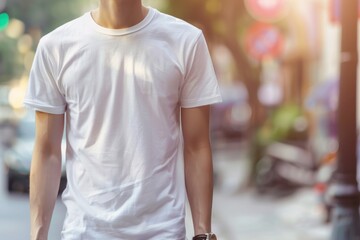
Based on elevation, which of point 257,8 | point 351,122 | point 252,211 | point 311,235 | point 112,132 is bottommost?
point 252,211

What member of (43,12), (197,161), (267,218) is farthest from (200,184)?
(43,12)

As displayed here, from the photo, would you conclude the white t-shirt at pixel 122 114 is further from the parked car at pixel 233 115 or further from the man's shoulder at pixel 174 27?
the parked car at pixel 233 115

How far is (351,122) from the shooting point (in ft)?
28.5

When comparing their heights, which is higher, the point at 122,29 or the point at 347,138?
the point at 122,29

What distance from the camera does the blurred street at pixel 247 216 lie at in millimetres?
14938

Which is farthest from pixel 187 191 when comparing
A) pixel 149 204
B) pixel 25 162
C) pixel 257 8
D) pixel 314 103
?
pixel 257 8

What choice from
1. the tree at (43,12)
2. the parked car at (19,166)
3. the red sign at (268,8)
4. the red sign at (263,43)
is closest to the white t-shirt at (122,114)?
the parked car at (19,166)

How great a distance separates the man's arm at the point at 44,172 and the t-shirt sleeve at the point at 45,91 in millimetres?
40

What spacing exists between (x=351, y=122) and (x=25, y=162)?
41.1ft

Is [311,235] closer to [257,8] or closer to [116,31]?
[257,8]

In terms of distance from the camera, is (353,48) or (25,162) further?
(25,162)

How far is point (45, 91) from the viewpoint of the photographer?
3414 mm

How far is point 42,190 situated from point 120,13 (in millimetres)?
664

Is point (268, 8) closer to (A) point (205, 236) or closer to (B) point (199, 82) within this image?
Answer: (B) point (199, 82)
